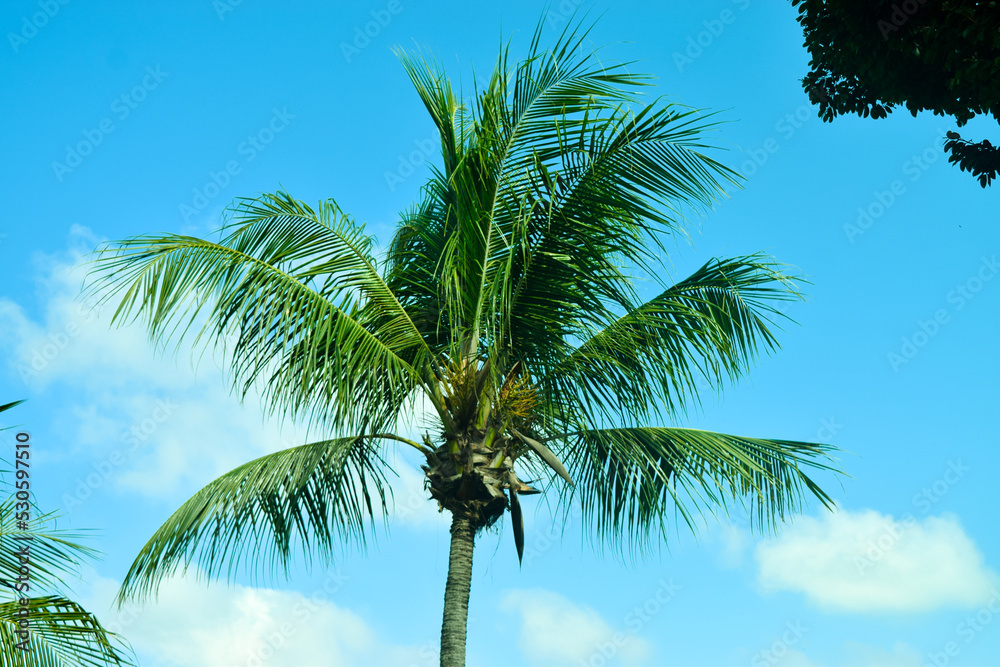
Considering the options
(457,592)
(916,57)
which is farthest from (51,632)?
(916,57)

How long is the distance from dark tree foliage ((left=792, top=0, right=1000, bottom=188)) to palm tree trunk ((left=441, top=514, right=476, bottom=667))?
4696mm

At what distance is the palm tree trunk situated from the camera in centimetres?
739

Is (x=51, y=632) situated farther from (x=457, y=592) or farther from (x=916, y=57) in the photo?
(x=916, y=57)

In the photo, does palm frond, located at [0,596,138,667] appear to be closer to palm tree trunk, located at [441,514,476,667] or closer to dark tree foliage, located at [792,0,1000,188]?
palm tree trunk, located at [441,514,476,667]

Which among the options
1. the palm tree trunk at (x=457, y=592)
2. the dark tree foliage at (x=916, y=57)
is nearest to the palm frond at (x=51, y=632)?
the palm tree trunk at (x=457, y=592)

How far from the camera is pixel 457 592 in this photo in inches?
299

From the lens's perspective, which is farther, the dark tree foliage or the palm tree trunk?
the palm tree trunk

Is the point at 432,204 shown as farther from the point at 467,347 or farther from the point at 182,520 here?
the point at 182,520

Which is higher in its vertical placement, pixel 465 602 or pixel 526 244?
pixel 526 244

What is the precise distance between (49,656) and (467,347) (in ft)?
12.3

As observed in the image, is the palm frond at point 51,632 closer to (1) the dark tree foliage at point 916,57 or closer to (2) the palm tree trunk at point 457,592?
(2) the palm tree trunk at point 457,592

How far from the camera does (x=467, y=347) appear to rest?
810cm

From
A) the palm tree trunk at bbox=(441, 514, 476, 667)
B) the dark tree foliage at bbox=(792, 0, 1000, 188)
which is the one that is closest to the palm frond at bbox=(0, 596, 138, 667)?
the palm tree trunk at bbox=(441, 514, 476, 667)

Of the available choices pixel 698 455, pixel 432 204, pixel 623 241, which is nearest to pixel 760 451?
pixel 698 455
